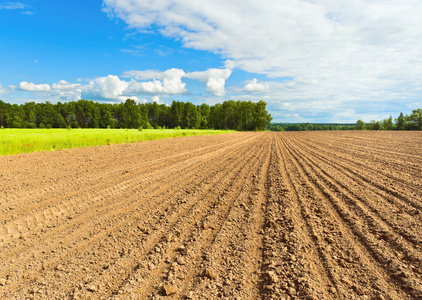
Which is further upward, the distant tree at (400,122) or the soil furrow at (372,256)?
the distant tree at (400,122)

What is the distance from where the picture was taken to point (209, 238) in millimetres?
3549

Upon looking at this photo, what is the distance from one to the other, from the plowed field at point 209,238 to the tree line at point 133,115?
62.0 metres

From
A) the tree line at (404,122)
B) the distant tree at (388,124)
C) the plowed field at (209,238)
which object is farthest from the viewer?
the distant tree at (388,124)

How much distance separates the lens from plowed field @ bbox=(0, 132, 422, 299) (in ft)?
8.36

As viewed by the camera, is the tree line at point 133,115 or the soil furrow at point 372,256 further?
the tree line at point 133,115

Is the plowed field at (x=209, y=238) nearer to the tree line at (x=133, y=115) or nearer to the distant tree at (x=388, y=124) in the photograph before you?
the tree line at (x=133, y=115)

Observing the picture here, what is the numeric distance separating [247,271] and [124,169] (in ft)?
21.6

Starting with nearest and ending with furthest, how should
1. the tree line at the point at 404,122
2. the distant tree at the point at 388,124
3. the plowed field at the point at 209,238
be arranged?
the plowed field at the point at 209,238, the tree line at the point at 404,122, the distant tree at the point at 388,124

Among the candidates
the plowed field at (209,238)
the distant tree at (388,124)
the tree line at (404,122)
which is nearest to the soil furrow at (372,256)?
A: the plowed field at (209,238)

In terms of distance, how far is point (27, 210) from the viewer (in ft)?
14.8

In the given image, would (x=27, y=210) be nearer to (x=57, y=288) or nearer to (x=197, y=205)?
(x=57, y=288)

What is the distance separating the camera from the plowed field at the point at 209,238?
2549 millimetres

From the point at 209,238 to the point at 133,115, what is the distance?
77.3 m

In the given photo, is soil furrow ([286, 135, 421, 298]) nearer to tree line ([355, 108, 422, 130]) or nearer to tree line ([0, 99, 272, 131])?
tree line ([0, 99, 272, 131])
